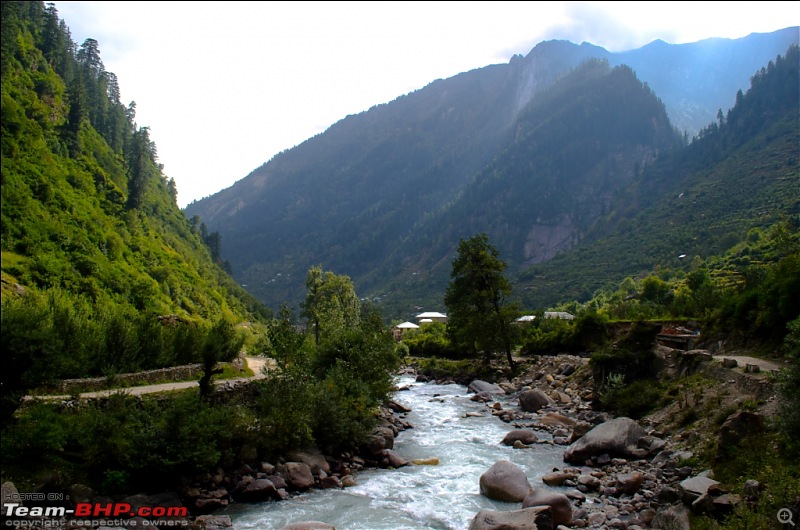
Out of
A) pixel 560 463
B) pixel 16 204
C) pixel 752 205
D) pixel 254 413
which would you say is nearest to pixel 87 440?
pixel 254 413

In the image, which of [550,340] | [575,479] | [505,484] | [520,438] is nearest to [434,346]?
[550,340]

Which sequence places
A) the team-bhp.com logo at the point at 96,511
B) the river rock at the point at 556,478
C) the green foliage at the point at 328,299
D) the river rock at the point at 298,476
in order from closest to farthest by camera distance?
the team-bhp.com logo at the point at 96,511
the river rock at the point at 556,478
the river rock at the point at 298,476
the green foliage at the point at 328,299

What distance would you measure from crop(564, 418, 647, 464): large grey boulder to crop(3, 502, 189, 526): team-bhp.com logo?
1384 cm

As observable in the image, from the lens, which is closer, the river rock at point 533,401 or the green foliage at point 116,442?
the green foliage at point 116,442

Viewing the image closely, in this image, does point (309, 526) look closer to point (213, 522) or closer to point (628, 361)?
point (213, 522)

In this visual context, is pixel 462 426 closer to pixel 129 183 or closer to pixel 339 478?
pixel 339 478

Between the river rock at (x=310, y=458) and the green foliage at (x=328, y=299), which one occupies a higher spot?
the green foliage at (x=328, y=299)

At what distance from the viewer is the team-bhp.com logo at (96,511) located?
1111 cm

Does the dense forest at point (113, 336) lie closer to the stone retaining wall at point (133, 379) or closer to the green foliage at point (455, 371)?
the stone retaining wall at point (133, 379)

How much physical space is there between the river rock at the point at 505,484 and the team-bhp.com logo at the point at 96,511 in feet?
30.1

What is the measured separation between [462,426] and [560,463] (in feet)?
28.1

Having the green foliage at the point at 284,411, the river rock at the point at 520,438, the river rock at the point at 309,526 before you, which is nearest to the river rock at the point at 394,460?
the green foliage at the point at 284,411

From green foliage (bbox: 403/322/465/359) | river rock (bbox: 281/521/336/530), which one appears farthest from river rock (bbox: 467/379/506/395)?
river rock (bbox: 281/521/336/530)

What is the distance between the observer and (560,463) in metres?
19.4
